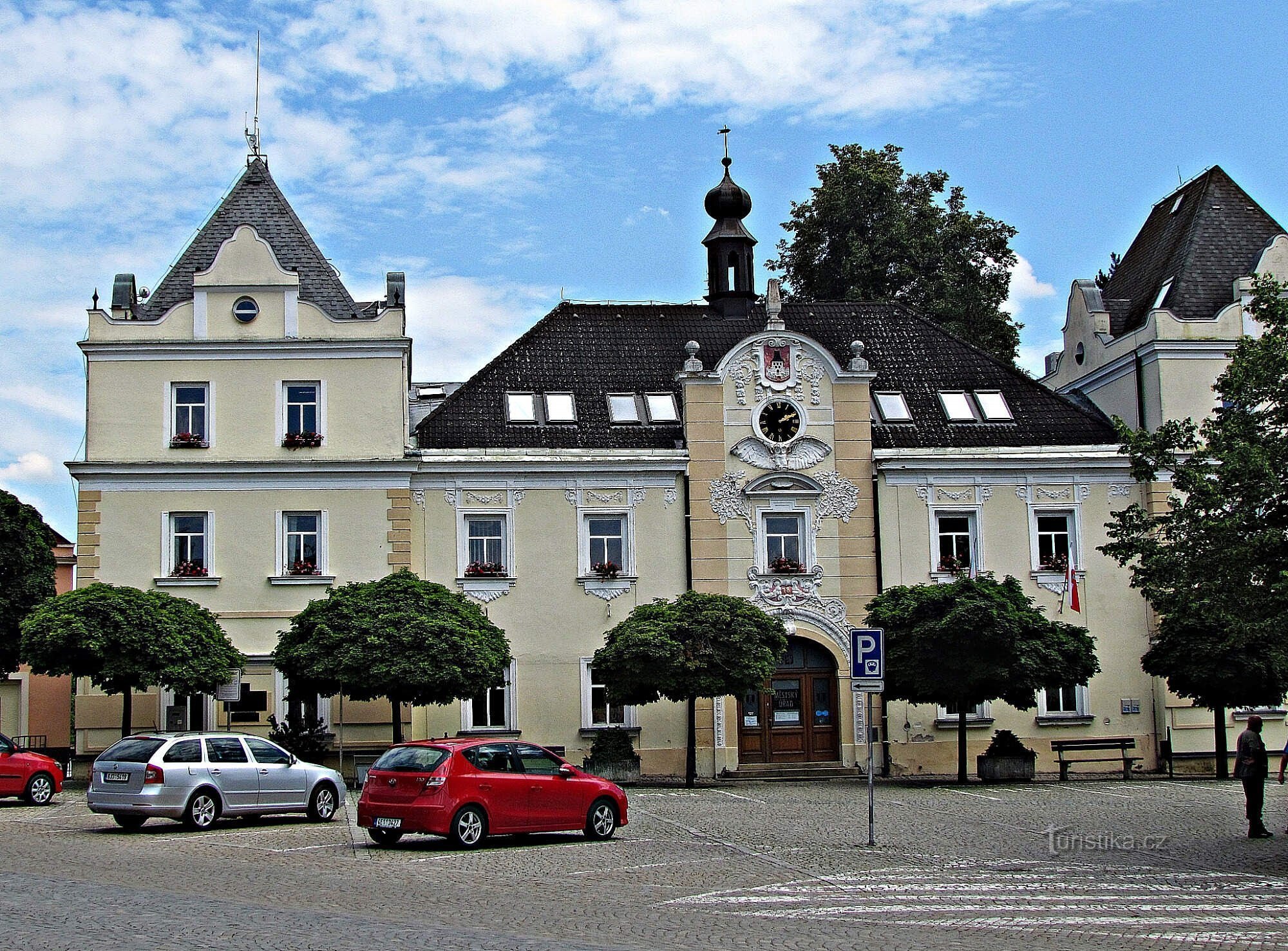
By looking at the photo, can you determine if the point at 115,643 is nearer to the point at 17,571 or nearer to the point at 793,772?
the point at 17,571

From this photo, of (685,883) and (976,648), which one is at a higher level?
(976,648)

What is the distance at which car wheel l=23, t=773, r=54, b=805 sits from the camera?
92.5 ft

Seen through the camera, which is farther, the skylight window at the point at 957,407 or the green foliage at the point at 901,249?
the green foliage at the point at 901,249

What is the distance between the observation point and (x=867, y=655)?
21.7m

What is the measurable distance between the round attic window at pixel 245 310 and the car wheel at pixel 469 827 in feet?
65.5

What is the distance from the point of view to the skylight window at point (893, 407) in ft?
132

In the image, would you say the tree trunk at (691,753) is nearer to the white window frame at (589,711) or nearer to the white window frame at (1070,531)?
the white window frame at (589,711)

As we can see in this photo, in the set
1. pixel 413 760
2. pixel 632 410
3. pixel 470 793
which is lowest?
pixel 470 793

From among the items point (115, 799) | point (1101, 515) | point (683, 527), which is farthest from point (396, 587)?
point (1101, 515)

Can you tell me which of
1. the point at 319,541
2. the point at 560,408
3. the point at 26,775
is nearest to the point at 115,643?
the point at 26,775

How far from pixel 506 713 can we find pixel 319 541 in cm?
608

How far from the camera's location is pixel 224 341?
36.9 m

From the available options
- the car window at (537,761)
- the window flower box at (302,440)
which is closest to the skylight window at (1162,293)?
the window flower box at (302,440)

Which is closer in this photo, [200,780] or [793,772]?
[200,780]
